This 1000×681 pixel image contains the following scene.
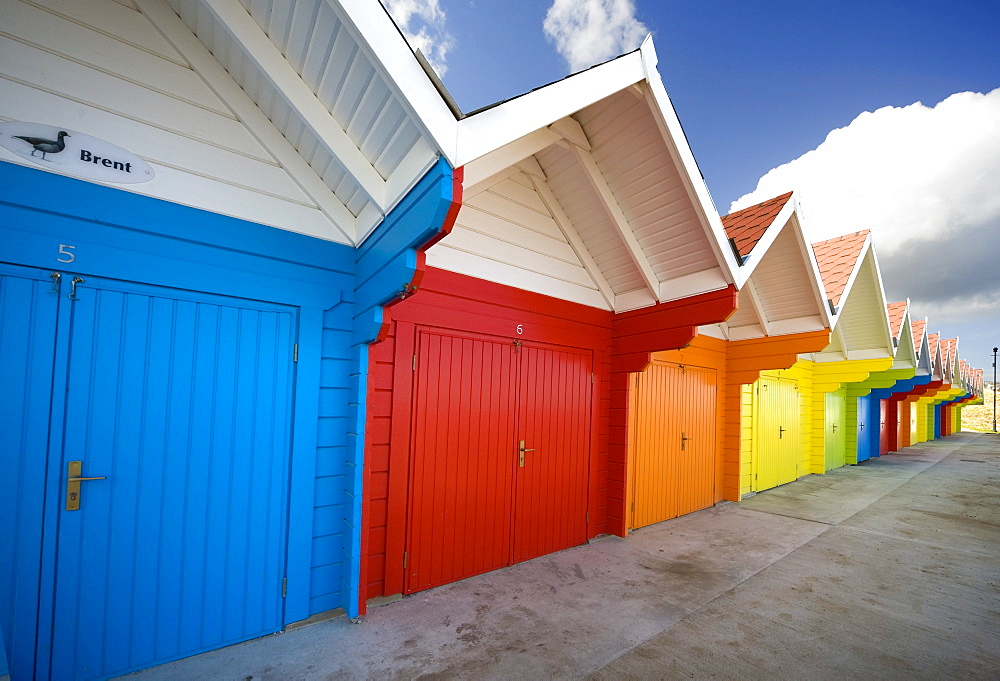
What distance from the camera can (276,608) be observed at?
9.25 ft

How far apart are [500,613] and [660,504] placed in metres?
3.48

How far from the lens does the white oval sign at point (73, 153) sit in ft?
6.87

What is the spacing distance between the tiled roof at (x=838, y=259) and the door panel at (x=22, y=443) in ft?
29.9

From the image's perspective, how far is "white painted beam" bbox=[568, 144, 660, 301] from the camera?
3.79m

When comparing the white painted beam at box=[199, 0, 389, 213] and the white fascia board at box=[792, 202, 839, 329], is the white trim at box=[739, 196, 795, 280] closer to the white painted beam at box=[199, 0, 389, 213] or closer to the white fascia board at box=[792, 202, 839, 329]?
the white fascia board at box=[792, 202, 839, 329]

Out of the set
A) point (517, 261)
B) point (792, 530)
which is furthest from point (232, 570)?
point (792, 530)

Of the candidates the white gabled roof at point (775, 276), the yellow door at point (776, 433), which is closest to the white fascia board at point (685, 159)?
the white gabled roof at point (775, 276)

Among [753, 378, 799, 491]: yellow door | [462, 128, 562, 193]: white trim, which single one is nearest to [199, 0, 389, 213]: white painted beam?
[462, 128, 562, 193]: white trim

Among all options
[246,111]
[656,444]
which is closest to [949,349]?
[656,444]

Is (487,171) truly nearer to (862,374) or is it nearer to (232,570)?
(232,570)

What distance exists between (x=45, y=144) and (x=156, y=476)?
6.09 ft

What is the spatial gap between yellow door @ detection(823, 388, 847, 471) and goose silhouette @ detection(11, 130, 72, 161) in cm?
1398

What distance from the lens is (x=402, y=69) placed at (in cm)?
200

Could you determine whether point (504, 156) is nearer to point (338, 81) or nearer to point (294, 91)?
point (338, 81)
